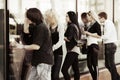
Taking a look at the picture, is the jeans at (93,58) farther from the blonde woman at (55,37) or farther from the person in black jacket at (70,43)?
the blonde woman at (55,37)

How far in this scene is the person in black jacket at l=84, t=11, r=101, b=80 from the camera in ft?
19.2

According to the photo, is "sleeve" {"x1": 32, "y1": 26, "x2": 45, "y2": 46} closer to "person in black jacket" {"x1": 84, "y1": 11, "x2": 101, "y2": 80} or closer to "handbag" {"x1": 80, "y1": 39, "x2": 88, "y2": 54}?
"person in black jacket" {"x1": 84, "y1": 11, "x2": 101, "y2": 80}

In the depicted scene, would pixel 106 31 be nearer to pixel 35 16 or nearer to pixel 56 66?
pixel 56 66

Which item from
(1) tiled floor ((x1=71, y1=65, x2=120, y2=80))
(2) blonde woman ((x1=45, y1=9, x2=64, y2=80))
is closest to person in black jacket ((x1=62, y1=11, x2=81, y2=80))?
(2) blonde woman ((x1=45, y1=9, x2=64, y2=80))

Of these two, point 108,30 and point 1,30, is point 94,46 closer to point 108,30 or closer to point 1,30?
point 108,30

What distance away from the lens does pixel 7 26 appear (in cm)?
473

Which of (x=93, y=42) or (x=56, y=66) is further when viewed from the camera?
(x=93, y=42)

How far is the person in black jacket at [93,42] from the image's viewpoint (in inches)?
230

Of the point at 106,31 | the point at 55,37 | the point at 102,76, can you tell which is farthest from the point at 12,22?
the point at 102,76

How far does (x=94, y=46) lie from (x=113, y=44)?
0.41m

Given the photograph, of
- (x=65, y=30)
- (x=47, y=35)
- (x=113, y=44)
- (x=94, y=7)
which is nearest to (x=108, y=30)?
(x=113, y=44)

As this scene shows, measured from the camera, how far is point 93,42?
19.6 feet

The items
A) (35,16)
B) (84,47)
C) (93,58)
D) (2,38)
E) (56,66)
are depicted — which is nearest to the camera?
(35,16)

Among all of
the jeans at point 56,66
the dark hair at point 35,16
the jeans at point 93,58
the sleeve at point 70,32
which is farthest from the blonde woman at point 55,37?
the jeans at point 93,58
